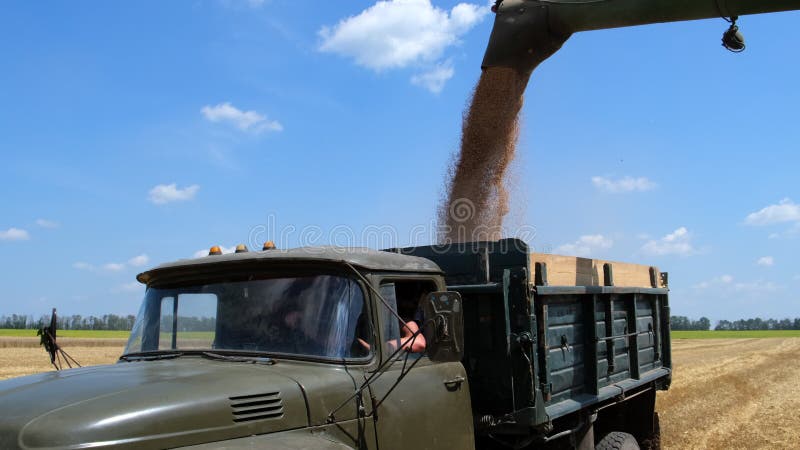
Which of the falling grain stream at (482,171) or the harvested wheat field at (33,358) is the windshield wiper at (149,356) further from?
the harvested wheat field at (33,358)

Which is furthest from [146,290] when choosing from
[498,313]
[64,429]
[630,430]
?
[630,430]

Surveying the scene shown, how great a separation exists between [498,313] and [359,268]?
53.5 inches

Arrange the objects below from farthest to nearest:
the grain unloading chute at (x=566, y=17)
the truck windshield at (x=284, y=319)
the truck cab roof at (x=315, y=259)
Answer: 1. the grain unloading chute at (x=566, y=17)
2. the truck cab roof at (x=315, y=259)
3. the truck windshield at (x=284, y=319)

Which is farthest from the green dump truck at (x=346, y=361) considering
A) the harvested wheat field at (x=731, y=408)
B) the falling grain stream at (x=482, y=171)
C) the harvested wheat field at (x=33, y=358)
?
the harvested wheat field at (x=33, y=358)

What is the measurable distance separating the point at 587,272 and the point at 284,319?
115 inches

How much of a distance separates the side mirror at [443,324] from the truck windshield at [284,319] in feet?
1.13

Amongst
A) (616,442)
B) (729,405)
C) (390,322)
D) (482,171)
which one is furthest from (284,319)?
(729,405)

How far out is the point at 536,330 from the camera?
458cm

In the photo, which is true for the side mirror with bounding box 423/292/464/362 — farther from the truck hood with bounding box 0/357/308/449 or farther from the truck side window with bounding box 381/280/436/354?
the truck hood with bounding box 0/357/308/449

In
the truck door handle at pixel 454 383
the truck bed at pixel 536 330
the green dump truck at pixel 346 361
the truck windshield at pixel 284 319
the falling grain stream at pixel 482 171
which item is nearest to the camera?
the green dump truck at pixel 346 361

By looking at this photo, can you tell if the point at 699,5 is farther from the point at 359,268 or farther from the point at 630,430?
the point at 359,268

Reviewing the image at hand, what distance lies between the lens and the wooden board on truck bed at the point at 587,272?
16.0 ft

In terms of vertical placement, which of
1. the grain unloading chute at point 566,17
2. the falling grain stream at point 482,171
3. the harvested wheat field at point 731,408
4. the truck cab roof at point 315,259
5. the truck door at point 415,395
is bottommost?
the harvested wheat field at point 731,408

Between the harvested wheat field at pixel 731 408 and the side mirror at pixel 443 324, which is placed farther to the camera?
the harvested wheat field at pixel 731 408
